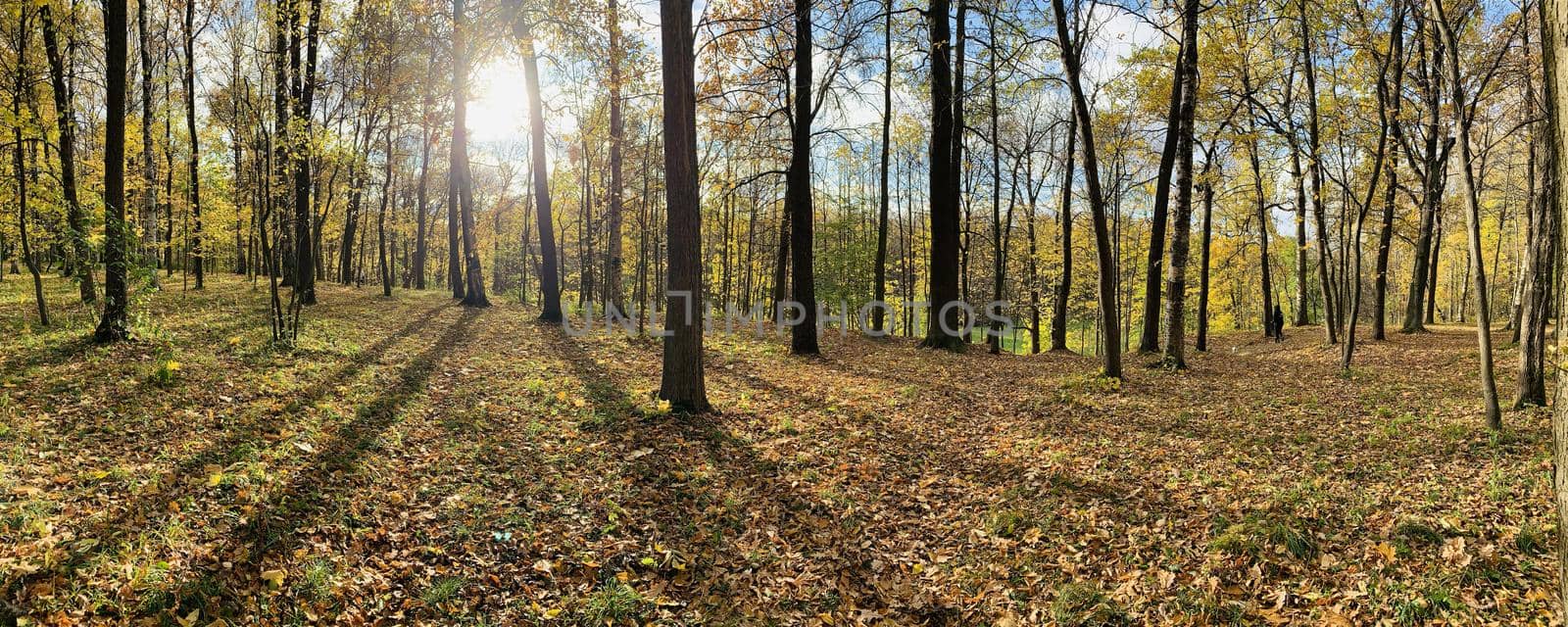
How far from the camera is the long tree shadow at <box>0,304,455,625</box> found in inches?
129

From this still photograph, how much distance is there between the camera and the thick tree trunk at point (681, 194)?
7.18 meters

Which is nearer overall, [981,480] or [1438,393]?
[981,480]

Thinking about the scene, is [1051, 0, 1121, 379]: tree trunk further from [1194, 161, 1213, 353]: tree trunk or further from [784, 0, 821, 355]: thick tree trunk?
[1194, 161, 1213, 353]: tree trunk

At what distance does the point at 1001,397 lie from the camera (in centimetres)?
945

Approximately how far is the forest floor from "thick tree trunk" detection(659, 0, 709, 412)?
3.03 feet

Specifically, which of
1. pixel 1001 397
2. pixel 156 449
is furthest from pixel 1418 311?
pixel 156 449

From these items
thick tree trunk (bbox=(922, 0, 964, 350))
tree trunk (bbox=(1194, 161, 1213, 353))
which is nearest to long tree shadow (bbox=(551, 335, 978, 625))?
thick tree trunk (bbox=(922, 0, 964, 350))

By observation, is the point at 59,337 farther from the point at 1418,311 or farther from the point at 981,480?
the point at 1418,311

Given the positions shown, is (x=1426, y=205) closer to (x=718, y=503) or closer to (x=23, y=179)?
(x=718, y=503)

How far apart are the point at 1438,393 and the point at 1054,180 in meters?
15.0

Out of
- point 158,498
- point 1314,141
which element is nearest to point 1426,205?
point 1314,141

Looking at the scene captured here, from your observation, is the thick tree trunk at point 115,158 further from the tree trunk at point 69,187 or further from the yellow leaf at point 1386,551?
the yellow leaf at point 1386,551

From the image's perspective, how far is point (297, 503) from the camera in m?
4.64

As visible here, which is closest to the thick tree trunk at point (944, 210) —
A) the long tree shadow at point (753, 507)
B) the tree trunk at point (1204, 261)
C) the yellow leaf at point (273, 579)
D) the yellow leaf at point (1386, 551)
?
the tree trunk at point (1204, 261)
